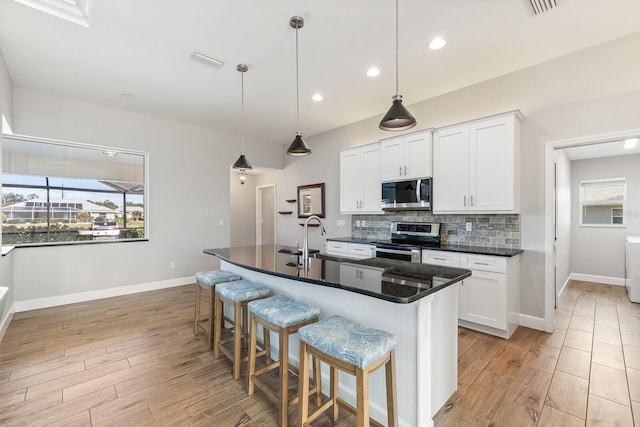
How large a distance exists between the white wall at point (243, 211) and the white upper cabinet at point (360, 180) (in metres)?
3.70

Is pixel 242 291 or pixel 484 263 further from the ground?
pixel 484 263

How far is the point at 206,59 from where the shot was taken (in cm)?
297

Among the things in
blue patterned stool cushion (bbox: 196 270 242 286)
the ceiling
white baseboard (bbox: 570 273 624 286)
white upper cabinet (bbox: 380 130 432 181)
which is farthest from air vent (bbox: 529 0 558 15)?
white baseboard (bbox: 570 273 624 286)

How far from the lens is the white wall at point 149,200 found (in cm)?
384

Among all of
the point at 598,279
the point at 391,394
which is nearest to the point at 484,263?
the point at 391,394

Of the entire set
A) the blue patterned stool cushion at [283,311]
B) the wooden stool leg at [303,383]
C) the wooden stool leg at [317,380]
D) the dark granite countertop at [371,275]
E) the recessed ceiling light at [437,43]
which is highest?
the recessed ceiling light at [437,43]

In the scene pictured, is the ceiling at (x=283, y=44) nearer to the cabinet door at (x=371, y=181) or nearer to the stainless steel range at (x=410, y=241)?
the cabinet door at (x=371, y=181)

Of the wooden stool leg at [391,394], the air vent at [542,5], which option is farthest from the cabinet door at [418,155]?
the wooden stool leg at [391,394]

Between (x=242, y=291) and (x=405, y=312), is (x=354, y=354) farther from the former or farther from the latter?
(x=242, y=291)

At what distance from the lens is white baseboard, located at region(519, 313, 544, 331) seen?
313 cm

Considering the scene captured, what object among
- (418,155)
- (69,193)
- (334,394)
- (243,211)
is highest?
(418,155)

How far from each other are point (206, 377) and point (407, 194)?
3138 millimetres

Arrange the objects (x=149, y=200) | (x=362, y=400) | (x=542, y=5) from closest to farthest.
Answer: (x=362, y=400) < (x=542, y=5) < (x=149, y=200)

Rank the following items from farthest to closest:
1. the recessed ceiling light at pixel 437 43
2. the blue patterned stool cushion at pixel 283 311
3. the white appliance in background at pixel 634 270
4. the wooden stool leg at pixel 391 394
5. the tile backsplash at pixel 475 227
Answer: the white appliance in background at pixel 634 270 < the tile backsplash at pixel 475 227 < the recessed ceiling light at pixel 437 43 < the blue patterned stool cushion at pixel 283 311 < the wooden stool leg at pixel 391 394
